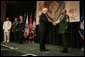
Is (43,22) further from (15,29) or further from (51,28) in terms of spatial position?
(15,29)

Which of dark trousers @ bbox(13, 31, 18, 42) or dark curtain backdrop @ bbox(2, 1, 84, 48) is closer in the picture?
dark curtain backdrop @ bbox(2, 1, 84, 48)

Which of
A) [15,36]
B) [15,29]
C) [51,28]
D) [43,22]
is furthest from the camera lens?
[15,36]

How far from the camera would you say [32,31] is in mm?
16266

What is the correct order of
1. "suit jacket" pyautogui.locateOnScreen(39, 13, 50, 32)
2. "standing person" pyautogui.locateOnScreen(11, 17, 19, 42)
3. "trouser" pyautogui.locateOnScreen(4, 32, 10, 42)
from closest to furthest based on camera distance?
"suit jacket" pyautogui.locateOnScreen(39, 13, 50, 32)
"standing person" pyautogui.locateOnScreen(11, 17, 19, 42)
"trouser" pyautogui.locateOnScreen(4, 32, 10, 42)

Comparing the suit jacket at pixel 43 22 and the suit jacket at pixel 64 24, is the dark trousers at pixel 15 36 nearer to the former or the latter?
the suit jacket at pixel 43 22

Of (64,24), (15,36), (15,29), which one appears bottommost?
(15,36)

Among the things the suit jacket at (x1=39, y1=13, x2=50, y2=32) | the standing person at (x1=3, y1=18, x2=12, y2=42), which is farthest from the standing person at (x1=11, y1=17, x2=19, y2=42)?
the suit jacket at (x1=39, y1=13, x2=50, y2=32)

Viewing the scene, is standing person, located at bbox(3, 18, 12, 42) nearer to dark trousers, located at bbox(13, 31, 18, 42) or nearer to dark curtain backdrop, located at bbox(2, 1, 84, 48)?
dark trousers, located at bbox(13, 31, 18, 42)

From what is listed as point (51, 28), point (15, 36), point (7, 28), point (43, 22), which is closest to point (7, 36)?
point (7, 28)

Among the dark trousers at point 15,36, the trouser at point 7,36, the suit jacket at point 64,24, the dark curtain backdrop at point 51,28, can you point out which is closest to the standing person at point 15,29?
the dark trousers at point 15,36

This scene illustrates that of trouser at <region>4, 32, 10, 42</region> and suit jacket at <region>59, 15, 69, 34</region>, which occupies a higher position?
suit jacket at <region>59, 15, 69, 34</region>

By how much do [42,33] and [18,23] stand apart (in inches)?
204

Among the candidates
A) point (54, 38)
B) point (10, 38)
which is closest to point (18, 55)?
point (54, 38)

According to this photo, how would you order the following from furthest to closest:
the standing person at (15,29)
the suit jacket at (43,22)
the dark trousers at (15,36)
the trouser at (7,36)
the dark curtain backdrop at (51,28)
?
the dark trousers at (15,36), the trouser at (7,36), the standing person at (15,29), the dark curtain backdrop at (51,28), the suit jacket at (43,22)
